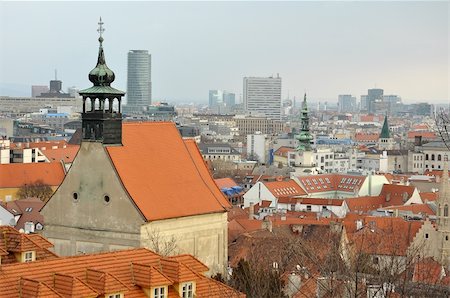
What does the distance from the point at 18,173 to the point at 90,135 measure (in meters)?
54.9

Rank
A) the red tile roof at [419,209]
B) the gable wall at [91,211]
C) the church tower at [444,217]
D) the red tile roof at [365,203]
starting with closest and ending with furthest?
1. the gable wall at [91,211]
2. the church tower at [444,217]
3. the red tile roof at [419,209]
4. the red tile roof at [365,203]

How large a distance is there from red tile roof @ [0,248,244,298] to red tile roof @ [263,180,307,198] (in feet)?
274

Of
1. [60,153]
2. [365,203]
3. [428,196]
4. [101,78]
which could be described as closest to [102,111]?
[101,78]

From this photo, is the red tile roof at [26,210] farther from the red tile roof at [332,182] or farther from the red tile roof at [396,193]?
the red tile roof at [332,182]

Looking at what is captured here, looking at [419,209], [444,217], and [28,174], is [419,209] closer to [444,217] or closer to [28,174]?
[444,217]

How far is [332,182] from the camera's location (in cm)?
13400

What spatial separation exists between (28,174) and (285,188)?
26.8m

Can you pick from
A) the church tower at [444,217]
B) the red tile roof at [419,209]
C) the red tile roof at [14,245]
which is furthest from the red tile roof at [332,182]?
the red tile roof at [14,245]

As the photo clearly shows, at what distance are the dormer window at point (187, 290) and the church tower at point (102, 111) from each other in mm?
22656

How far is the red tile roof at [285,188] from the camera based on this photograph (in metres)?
118

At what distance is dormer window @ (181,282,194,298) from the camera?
103 ft

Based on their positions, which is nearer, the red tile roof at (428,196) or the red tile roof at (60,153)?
the red tile roof at (428,196)

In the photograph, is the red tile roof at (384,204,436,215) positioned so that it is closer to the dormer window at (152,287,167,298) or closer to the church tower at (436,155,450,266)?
the church tower at (436,155,450,266)

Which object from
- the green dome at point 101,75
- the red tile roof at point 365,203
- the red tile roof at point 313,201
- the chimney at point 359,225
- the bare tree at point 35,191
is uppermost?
the green dome at point 101,75
